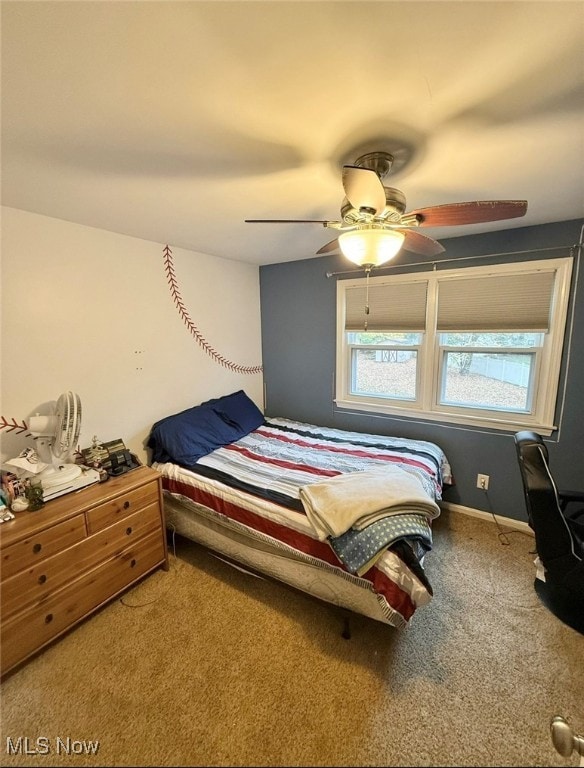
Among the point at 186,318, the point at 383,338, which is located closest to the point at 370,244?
the point at 383,338

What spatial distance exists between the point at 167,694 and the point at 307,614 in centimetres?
73

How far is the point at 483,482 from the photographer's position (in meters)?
2.48

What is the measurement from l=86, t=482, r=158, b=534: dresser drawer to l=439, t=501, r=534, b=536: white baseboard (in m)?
2.37

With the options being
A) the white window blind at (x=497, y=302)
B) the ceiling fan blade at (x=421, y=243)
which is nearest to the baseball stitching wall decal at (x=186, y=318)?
the ceiling fan blade at (x=421, y=243)

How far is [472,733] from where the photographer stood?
3.79 ft

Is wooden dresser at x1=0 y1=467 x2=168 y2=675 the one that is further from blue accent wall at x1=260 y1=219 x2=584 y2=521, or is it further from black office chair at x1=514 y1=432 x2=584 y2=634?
black office chair at x1=514 y1=432 x2=584 y2=634

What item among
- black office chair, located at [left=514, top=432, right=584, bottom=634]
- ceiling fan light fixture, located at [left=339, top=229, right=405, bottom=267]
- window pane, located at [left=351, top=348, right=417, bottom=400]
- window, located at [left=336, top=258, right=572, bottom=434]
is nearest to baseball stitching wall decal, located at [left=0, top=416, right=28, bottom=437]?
ceiling fan light fixture, located at [left=339, top=229, right=405, bottom=267]

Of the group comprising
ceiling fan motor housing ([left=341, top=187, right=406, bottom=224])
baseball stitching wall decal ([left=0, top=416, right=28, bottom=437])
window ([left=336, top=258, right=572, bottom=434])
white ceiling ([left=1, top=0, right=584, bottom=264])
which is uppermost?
white ceiling ([left=1, top=0, right=584, bottom=264])

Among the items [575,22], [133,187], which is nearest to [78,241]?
[133,187]

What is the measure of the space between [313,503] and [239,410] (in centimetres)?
158

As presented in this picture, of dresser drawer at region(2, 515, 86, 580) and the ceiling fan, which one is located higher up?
the ceiling fan

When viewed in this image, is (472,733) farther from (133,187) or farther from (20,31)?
(133,187)

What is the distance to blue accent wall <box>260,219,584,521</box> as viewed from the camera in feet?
6.97

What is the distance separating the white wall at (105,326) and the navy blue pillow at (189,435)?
0.48 ft
